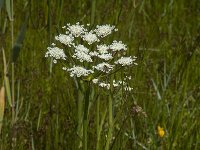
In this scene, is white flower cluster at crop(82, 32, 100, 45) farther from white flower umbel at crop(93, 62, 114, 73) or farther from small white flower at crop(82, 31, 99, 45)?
white flower umbel at crop(93, 62, 114, 73)

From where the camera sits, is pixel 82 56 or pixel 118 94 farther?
pixel 118 94

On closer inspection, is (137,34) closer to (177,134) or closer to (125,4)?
(125,4)

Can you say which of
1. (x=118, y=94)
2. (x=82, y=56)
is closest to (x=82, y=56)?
(x=82, y=56)

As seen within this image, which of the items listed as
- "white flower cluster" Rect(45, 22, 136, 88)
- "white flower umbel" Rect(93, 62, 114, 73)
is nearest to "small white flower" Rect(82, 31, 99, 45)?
"white flower cluster" Rect(45, 22, 136, 88)

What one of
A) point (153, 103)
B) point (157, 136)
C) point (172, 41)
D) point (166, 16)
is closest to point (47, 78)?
point (153, 103)

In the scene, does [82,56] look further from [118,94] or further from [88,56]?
[118,94]

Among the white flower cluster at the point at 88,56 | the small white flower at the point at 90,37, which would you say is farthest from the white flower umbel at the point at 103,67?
the small white flower at the point at 90,37

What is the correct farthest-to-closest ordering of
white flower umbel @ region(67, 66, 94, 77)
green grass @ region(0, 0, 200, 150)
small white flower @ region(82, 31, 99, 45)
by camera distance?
green grass @ region(0, 0, 200, 150), small white flower @ region(82, 31, 99, 45), white flower umbel @ region(67, 66, 94, 77)

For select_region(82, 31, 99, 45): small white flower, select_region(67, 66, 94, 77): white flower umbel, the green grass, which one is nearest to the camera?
select_region(67, 66, 94, 77): white flower umbel
